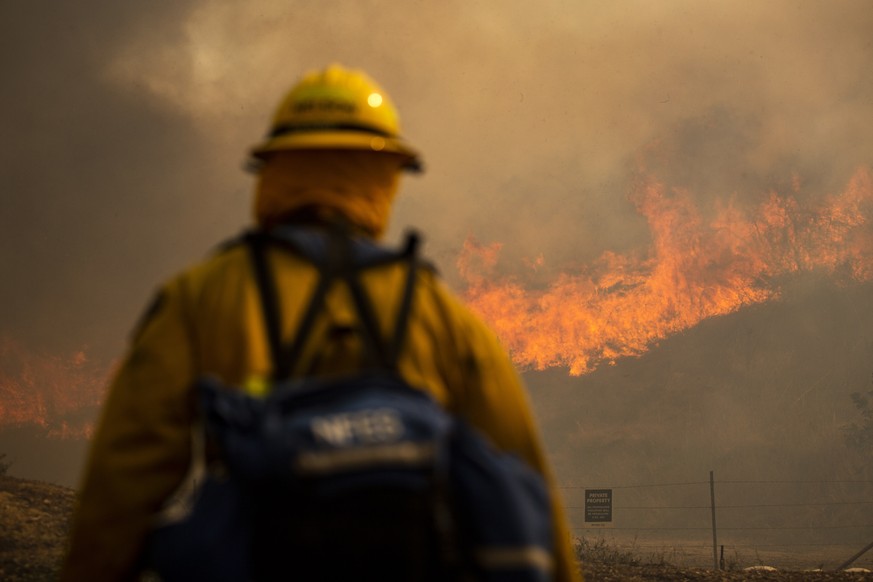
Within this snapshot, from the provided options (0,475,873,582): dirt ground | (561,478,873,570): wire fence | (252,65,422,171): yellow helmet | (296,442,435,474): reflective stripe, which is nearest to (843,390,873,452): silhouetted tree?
(561,478,873,570): wire fence

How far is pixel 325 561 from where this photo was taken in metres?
1.79

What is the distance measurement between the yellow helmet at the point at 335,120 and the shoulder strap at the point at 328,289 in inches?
12.4

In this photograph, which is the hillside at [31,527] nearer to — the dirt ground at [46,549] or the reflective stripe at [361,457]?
the dirt ground at [46,549]

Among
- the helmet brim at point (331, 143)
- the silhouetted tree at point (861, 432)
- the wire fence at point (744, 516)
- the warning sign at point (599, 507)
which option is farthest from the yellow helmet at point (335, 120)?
the silhouetted tree at point (861, 432)

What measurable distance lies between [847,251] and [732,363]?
1595 cm

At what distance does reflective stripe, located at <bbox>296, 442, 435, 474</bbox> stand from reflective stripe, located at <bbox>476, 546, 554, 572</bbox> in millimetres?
224

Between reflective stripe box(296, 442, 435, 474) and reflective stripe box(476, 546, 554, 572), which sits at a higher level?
reflective stripe box(296, 442, 435, 474)

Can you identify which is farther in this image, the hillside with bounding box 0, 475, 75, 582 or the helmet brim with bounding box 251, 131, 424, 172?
the hillside with bounding box 0, 475, 75, 582

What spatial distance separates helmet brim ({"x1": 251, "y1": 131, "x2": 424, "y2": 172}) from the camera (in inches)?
→ 96.6

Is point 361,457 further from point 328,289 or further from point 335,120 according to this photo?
point 335,120

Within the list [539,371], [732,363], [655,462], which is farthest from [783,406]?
[539,371]

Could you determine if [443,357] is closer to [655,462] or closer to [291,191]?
[291,191]

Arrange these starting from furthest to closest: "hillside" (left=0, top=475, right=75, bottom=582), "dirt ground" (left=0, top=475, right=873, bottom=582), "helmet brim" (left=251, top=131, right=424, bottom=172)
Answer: "dirt ground" (left=0, top=475, right=873, bottom=582)
"hillside" (left=0, top=475, right=75, bottom=582)
"helmet brim" (left=251, top=131, right=424, bottom=172)

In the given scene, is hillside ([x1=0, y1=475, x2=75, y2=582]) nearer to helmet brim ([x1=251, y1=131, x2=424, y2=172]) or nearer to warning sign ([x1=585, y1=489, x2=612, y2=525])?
helmet brim ([x1=251, y1=131, x2=424, y2=172])
